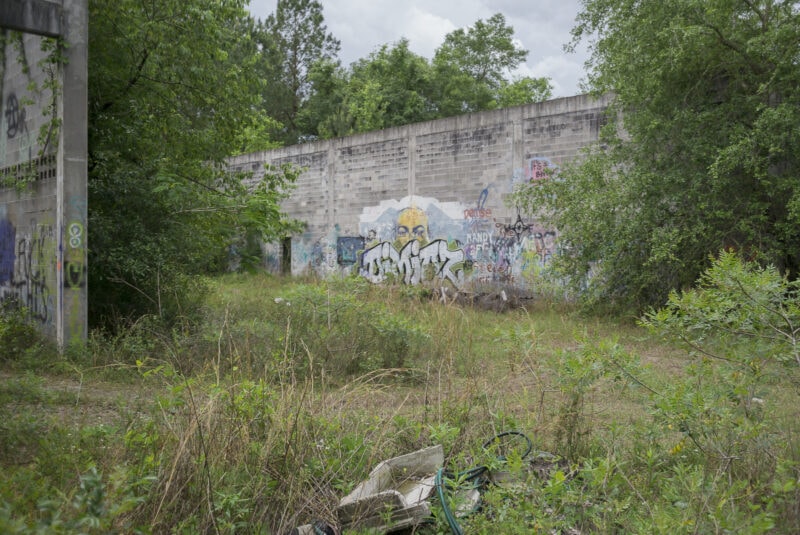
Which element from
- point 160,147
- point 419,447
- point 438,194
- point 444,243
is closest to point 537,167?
point 438,194

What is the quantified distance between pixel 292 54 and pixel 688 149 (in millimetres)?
31960

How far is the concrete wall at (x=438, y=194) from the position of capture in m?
15.1

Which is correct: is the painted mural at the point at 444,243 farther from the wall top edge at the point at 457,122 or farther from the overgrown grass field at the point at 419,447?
the overgrown grass field at the point at 419,447

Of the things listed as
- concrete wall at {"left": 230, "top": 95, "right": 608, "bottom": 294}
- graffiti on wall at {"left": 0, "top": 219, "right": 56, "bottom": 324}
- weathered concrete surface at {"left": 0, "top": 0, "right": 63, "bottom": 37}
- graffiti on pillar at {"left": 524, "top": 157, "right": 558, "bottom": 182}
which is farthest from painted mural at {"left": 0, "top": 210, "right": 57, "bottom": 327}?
graffiti on pillar at {"left": 524, "top": 157, "right": 558, "bottom": 182}

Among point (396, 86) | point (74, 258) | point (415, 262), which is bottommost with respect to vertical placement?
point (74, 258)

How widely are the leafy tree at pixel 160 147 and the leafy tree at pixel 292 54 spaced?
2783 centimetres

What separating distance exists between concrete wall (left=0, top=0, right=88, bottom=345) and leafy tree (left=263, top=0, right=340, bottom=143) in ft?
95.8

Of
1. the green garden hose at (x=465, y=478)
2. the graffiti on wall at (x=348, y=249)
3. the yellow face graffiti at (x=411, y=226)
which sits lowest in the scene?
the green garden hose at (x=465, y=478)

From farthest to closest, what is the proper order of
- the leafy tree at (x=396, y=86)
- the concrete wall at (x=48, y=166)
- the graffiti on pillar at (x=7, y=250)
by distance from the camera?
1. the leafy tree at (x=396, y=86)
2. the graffiti on pillar at (x=7, y=250)
3. the concrete wall at (x=48, y=166)

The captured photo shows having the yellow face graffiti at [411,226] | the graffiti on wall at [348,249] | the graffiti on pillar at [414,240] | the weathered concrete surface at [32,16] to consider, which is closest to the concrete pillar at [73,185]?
the weathered concrete surface at [32,16]

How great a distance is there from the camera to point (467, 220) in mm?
16750

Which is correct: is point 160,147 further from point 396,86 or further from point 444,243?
point 396,86

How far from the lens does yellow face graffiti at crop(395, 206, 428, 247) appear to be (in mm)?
17875

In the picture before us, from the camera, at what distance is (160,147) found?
10023mm
